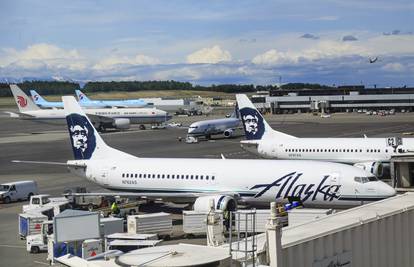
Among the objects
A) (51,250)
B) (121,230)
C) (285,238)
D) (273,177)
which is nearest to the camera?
(285,238)

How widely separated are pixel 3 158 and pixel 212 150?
2678 centimetres

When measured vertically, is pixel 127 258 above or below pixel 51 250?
above

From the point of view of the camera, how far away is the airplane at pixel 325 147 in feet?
171

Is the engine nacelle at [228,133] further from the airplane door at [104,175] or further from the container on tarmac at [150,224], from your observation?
the container on tarmac at [150,224]

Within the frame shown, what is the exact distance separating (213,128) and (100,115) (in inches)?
1182

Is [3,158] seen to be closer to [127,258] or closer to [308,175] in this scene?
[308,175]

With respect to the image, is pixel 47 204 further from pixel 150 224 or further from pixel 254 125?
pixel 254 125

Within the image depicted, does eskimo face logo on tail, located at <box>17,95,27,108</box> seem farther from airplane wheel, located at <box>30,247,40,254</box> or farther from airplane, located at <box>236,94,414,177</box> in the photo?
airplane wheel, located at <box>30,247,40,254</box>

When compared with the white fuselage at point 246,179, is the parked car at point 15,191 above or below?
below

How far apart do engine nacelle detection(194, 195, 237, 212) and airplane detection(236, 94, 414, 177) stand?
19.5 meters

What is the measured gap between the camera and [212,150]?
81.2 metres

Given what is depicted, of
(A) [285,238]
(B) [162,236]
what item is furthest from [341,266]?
(B) [162,236]

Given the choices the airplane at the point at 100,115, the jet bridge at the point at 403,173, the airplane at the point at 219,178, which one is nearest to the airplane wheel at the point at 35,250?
the airplane at the point at 219,178

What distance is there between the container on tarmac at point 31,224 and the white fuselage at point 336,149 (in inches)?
1079
